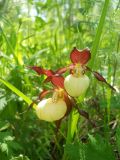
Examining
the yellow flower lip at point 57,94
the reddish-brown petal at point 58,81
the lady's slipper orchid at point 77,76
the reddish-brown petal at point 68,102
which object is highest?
the lady's slipper orchid at point 77,76

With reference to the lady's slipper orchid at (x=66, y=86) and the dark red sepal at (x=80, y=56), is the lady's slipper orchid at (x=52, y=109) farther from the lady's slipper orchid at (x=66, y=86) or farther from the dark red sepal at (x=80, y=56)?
the dark red sepal at (x=80, y=56)

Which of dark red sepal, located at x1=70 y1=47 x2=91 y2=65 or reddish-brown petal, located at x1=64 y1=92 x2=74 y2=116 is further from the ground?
dark red sepal, located at x1=70 y1=47 x2=91 y2=65

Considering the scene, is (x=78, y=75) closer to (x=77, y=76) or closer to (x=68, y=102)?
(x=77, y=76)

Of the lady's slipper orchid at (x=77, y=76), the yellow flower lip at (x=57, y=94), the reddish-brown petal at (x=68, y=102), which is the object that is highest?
the lady's slipper orchid at (x=77, y=76)

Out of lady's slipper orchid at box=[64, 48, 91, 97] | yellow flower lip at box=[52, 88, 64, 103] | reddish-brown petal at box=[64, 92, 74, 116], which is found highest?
lady's slipper orchid at box=[64, 48, 91, 97]

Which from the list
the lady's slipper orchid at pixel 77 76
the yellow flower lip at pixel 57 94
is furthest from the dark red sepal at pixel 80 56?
the yellow flower lip at pixel 57 94

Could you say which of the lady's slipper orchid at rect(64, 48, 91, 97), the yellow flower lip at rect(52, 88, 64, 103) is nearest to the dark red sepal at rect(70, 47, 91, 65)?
the lady's slipper orchid at rect(64, 48, 91, 97)

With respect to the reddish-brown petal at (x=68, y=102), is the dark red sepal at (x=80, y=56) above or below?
above

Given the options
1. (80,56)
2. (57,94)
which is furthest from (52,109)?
(80,56)

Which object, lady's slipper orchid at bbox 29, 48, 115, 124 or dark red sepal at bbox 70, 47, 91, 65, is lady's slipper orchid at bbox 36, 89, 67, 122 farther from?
dark red sepal at bbox 70, 47, 91, 65

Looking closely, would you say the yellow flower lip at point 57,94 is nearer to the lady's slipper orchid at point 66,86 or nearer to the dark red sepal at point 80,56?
the lady's slipper orchid at point 66,86
